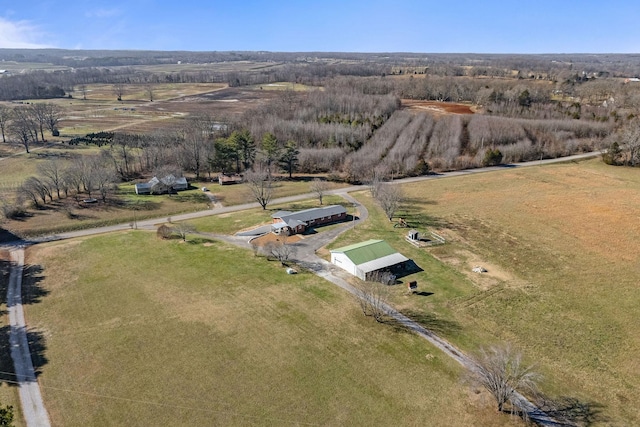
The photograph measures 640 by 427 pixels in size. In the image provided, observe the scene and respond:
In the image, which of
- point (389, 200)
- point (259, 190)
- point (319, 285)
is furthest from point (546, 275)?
point (259, 190)

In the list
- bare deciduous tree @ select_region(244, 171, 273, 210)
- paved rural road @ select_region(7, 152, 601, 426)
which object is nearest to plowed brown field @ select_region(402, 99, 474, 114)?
paved rural road @ select_region(7, 152, 601, 426)

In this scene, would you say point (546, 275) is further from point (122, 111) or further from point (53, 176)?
point (122, 111)

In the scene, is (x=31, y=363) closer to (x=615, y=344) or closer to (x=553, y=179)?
(x=615, y=344)

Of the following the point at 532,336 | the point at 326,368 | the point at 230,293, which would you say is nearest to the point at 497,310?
the point at 532,336

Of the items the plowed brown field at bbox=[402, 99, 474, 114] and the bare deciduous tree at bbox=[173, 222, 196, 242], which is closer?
the bare deciduous tree at bbox=[173, 222, 196, 242]

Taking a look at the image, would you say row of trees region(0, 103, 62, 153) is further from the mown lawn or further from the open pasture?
the mown lawn

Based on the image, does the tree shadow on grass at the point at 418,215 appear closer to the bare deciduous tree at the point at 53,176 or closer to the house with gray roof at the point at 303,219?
the house with gray roof at the point at 303,219
